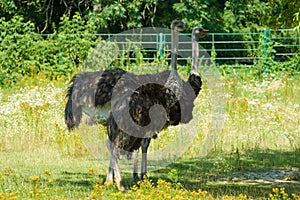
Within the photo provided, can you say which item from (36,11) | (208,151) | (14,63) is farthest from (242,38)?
(208,151)

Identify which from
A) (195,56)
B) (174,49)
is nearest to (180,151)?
(195,56)

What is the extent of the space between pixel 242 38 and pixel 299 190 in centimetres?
1797

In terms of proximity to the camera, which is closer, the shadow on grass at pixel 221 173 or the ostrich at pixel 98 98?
the shadow on grass at pixel 221 173

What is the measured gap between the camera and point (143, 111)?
7145 millimetres

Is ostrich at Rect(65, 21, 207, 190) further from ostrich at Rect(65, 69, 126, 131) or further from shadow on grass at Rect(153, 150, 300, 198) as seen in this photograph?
shadow on grass at Rect(153, 150, 300, 198)

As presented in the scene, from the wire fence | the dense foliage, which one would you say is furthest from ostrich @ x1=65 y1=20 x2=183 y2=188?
the wire fence

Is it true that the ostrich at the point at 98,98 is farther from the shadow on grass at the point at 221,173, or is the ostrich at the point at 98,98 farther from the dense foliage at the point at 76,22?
the dense foliage at the point at 76,22

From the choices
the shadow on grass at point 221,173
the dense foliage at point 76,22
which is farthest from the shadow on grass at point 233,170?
the dense foliage at point 76,22

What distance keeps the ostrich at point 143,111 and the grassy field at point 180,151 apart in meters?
0.39

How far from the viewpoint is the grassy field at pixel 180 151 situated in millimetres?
7352

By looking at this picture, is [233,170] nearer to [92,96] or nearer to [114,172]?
[114,172]

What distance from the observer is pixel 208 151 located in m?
9.96

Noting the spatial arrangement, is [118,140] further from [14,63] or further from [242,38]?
[242,38]

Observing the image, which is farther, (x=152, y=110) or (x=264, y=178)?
(x=264, y=178)
